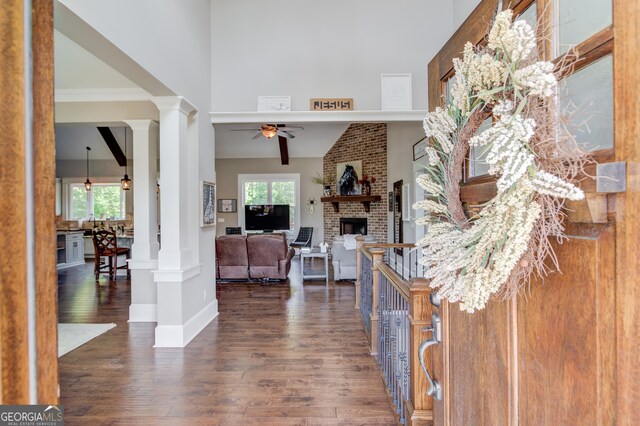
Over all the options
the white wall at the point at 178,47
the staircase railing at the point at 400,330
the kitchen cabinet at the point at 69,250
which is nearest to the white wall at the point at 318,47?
the white wall at the point at 178,47

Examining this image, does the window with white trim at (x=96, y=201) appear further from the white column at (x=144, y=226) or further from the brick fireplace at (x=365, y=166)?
the white column at (x=144, y=226)

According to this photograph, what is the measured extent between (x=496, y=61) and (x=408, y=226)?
549 centimetres

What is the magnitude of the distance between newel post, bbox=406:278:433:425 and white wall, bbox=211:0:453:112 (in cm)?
310

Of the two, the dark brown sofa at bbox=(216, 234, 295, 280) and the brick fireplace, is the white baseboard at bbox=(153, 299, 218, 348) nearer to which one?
the dark brown sofa at bbox=(216, 234, 295, 280)

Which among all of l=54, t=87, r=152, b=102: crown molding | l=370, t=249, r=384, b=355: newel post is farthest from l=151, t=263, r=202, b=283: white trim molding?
l=54, t=87, r=152, b=102: crown molding

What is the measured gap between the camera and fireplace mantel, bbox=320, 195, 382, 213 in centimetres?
831

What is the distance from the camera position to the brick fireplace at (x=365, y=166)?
323 inches

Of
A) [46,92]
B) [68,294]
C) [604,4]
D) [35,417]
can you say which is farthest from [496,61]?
[68,294]

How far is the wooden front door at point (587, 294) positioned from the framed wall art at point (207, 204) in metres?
3.48

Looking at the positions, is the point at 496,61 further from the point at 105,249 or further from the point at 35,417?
the point at 105,249

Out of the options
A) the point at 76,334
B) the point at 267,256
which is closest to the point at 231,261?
the point at 267,256

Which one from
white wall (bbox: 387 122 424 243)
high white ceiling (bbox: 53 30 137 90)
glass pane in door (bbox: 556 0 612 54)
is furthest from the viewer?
white wall (bbox: 387 122 424 243)

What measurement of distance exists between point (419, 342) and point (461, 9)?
394cm

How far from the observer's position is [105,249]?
636cm
